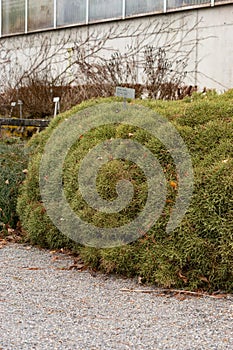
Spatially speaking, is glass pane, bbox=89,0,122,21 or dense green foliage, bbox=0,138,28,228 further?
glass pane, bbox=89,0,122,21

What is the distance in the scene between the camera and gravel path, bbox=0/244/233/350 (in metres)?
3.34

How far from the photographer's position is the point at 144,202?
472 centimetres

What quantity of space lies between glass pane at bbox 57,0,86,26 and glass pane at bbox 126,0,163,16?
1.28 meters

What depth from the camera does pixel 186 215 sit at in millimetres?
4465

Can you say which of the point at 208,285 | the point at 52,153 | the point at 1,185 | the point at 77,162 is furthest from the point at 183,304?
the point at 1,185

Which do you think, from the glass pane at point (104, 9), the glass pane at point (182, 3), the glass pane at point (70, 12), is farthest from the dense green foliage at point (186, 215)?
the glass pane at point (70, 12)

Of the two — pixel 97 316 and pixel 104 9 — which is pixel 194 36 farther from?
pixel 97 316

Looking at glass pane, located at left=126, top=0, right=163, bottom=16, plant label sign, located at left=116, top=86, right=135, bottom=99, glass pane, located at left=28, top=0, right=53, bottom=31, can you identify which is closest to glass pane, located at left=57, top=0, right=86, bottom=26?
glass pane, located at left=28, top=0, right=53, bottom=31

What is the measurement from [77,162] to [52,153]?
0.50 meters

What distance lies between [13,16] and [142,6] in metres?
4.49

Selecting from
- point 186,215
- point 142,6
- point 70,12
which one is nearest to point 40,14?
point 70,12

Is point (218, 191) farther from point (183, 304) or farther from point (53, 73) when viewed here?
point (53, 73)

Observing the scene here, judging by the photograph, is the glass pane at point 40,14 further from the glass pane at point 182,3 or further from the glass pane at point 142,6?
the glass pane at point 182,3

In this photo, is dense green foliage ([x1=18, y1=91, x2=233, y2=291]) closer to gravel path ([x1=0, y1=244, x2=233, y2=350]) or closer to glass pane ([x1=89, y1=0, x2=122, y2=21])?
gravel path ([x1=0, y1=244, x2=233, y2=350])
